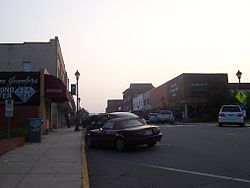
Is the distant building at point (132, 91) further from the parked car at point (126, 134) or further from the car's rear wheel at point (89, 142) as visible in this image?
the parked car at point (126, 134)

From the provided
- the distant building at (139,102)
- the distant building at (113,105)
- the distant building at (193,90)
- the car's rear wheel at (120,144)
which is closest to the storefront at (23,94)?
the car's rear wheel at (120,144)

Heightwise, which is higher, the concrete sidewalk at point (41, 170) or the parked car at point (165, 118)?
the parked car at point (165, 118)

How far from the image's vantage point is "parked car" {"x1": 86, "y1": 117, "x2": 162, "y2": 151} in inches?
598

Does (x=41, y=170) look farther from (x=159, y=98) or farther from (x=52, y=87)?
(x=159, y=98)

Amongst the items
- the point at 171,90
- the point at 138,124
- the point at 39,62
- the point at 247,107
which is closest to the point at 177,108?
the point at 171,90

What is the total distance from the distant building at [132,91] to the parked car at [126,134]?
362ft

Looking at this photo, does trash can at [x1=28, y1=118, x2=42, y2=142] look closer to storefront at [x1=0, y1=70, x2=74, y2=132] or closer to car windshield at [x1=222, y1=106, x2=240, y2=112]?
storefront at [x1=0, y1=70, x2=74, y2=132]

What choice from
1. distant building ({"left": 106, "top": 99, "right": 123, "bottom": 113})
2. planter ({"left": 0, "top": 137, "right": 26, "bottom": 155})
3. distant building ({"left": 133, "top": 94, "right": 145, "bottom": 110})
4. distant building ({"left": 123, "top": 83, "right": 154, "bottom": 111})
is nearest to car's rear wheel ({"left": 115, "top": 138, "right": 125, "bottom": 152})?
planter ({"left": 0, "top": 137, "right": 26, "bottom": 155})

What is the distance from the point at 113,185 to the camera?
8758mm

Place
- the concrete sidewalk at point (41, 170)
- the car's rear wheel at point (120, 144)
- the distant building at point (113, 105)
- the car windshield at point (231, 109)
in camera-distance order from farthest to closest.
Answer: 1. the distant building at point (113, 105)
2. the car windshield at point (231, 109)
3. the car's rear wheel at point (120, 144)
4. the concrete sidewalk at point (41, 170)

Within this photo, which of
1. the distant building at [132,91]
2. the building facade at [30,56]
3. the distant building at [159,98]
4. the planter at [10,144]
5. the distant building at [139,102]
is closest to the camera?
the planter at [10,144]

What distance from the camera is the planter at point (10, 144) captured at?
14292 millimetres

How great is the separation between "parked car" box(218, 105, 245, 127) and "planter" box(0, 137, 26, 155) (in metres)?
17.4

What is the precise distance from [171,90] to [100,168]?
199 feet
